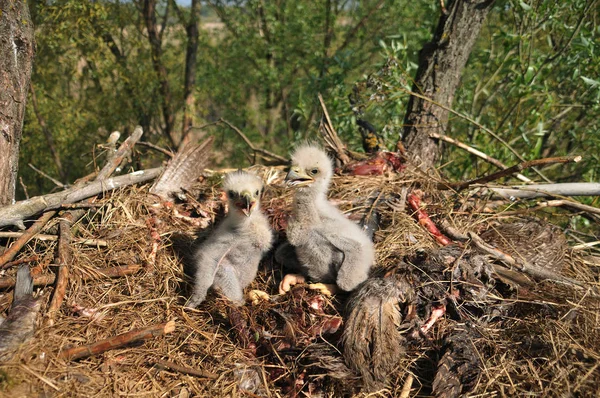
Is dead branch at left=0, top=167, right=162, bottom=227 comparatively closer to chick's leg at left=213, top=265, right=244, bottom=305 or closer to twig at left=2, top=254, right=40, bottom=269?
twig at left=2, top=254, right=40, bottom=269

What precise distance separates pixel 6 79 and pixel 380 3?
10356 mm

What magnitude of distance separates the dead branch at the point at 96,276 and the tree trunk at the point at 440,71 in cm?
251

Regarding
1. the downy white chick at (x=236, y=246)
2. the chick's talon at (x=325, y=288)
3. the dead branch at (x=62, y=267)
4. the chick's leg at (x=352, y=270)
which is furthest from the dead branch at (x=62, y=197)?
the chick's leg at (x=352, y=270)

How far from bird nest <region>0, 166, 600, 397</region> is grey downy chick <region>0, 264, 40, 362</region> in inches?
2.2

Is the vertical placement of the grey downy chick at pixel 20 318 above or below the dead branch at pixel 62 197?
below

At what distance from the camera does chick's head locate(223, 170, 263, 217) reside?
2.92 m

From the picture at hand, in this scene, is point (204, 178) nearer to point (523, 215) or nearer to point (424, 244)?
point (424, 244)

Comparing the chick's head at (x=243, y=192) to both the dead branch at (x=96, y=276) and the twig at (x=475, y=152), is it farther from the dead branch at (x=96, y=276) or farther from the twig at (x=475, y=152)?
the twig at (x=475, y=152)

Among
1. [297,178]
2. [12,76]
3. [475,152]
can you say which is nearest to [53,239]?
[12,76]

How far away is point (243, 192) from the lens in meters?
2.94

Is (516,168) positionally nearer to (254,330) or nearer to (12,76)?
(254,330)

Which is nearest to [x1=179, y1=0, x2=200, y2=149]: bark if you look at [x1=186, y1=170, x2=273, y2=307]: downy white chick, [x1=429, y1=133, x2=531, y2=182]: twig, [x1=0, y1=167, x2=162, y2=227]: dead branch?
[x1=0, y1=167, x2=162, y2=227]: dead branch

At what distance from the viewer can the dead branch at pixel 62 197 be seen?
113 inches

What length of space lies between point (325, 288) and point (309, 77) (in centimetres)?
446
